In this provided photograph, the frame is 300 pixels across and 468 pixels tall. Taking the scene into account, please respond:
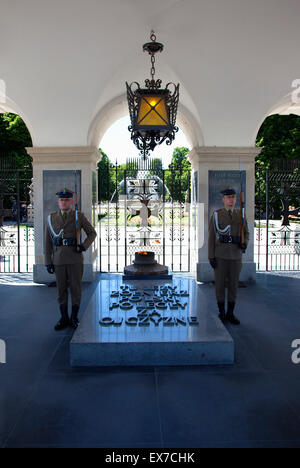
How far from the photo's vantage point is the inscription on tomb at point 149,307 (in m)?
4.60

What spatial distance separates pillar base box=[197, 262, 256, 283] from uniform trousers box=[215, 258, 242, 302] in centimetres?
287

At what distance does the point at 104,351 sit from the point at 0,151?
23830mm

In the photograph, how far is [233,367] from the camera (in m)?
4.14

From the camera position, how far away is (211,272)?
27.8 ft

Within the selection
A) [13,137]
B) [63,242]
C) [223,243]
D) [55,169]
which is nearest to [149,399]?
[63,242]

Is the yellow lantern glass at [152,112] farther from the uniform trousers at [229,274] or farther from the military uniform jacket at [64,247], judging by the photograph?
the uniform trousers at [229,274]

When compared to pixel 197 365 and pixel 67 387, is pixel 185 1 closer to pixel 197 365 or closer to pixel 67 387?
pixel 197 365

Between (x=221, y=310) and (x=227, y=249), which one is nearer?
(x=227, y=249)

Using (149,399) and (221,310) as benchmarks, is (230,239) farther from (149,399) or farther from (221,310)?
(149,399)

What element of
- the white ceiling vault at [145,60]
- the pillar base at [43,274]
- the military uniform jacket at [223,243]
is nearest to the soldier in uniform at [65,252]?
the military uniform jacket at [223,243]

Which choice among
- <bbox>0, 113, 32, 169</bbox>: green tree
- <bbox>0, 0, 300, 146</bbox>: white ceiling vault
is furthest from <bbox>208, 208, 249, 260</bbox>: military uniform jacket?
<bbox>0, 113, 32, 169</bbox>: green tree

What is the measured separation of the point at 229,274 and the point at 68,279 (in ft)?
7.53

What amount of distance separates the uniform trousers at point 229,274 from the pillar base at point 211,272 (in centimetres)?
287
